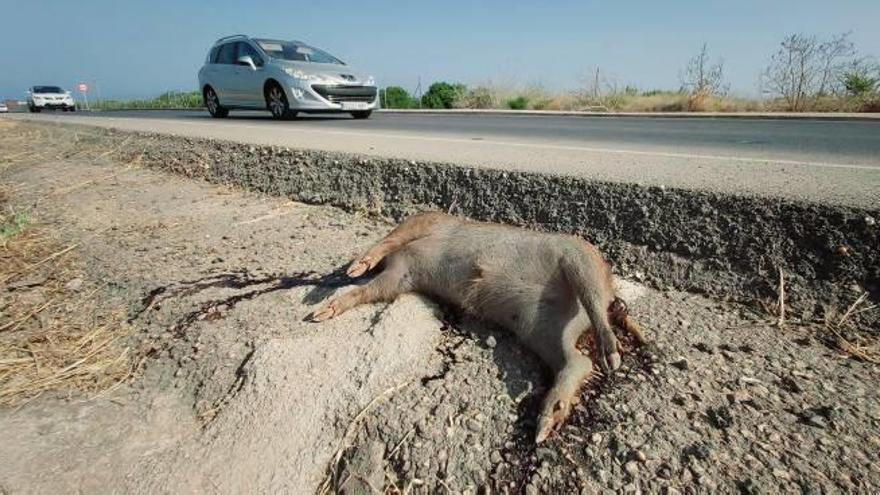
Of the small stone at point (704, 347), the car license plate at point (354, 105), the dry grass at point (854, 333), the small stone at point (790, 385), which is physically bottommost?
the small stone at point (790, 385)

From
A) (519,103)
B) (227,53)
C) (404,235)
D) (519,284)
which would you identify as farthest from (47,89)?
(519,284)

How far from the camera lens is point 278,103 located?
10.3 meters

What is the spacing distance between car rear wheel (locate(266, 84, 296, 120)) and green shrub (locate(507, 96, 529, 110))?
11235mm

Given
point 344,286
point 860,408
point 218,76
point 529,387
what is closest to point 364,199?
point 344,286

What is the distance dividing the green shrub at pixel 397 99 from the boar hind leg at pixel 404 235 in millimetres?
20768

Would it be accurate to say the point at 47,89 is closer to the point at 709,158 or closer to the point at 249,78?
the point at 249,78

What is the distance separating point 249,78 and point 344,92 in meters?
1.91

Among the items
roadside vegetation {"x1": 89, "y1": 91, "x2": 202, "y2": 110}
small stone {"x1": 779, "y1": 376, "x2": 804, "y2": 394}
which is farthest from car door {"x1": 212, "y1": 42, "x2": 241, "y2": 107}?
roadside vegetation {"x1": 89, "y1": 91, "x2": 202, "y2": 110}

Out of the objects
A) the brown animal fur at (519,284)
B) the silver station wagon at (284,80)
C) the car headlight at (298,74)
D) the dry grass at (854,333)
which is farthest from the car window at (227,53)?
the dry grass at (854,333)

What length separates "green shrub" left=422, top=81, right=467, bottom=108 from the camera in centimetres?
2192

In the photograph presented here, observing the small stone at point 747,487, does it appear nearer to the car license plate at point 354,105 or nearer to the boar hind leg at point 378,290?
the boar hind leg at point 378,290

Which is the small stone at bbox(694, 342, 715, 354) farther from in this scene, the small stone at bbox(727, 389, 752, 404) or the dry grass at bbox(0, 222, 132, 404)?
the dry grass at bbox(0, 222, 132, 404)

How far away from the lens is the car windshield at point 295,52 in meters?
10.5

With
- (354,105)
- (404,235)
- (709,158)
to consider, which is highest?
(354,105)
